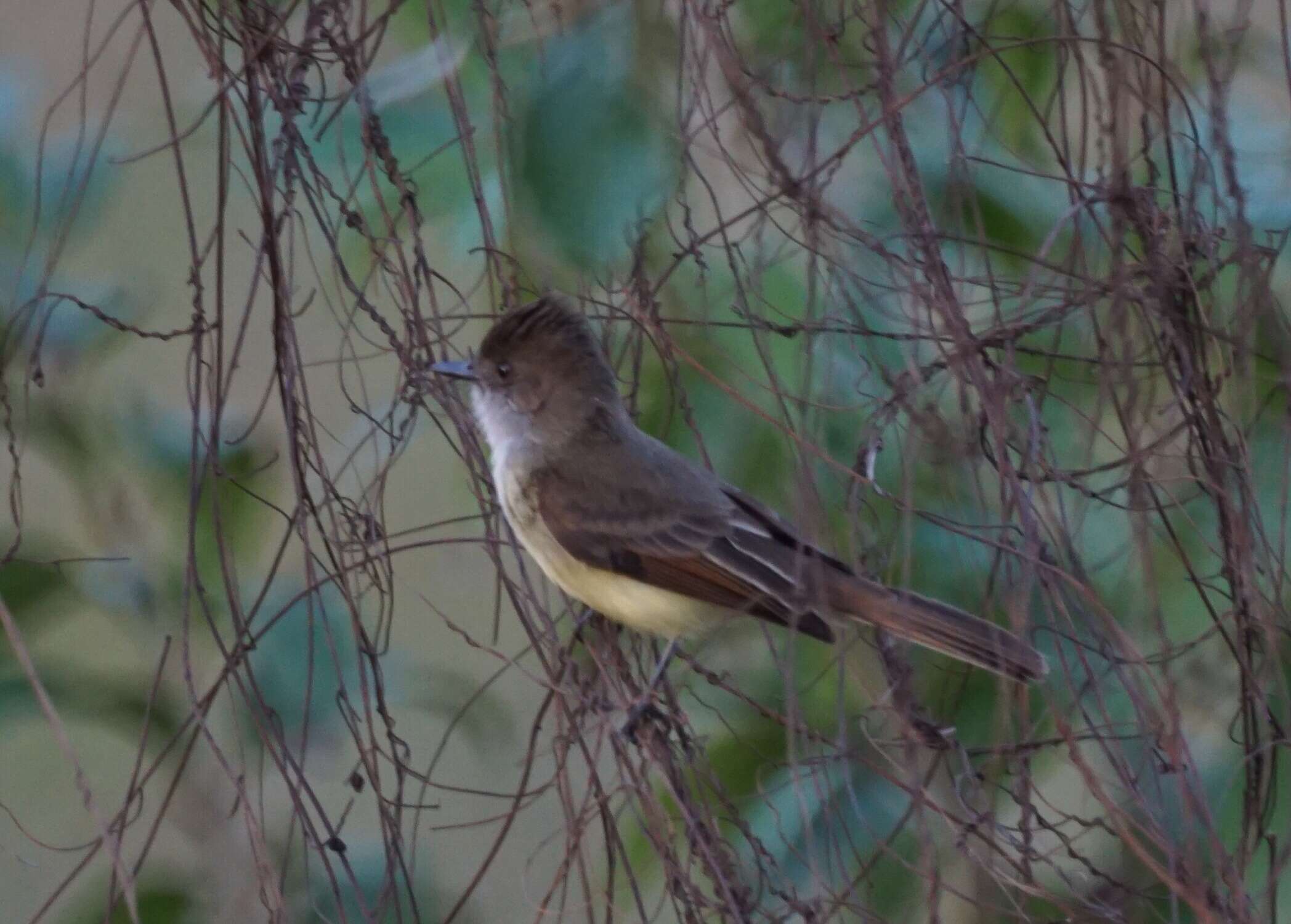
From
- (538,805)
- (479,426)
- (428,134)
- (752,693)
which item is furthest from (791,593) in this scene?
(538,805)

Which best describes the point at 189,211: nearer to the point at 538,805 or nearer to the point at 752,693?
the point at 752,693

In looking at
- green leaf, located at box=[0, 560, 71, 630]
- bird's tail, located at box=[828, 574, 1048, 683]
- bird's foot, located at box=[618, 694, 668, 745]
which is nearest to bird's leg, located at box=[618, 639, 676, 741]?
bird's foot, located at box=[618, 694, 668, 745]

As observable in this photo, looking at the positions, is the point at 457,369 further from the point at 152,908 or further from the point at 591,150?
the point at 152,908

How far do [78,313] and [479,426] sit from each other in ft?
2.60

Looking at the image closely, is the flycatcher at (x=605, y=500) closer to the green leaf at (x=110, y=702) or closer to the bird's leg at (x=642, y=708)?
the bird's leg at (x=642, y=708)

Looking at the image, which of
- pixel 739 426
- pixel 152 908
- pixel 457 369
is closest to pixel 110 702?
pixel 152 908

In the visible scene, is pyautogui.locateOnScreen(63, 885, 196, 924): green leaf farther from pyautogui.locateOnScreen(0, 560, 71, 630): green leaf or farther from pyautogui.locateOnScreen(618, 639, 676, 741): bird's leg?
pyautogui.locateOnScreen(618, 639, 676, 741): bird's leg

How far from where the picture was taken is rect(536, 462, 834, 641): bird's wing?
9.70 ft

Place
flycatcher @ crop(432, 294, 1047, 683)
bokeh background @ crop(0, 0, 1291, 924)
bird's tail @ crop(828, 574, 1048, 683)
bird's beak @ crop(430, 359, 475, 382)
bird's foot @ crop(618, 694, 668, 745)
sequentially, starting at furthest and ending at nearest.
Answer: flycatcher @ crop(432, 294, 1047, 683), bird's beak @ crop(430, 359, 475, 382), bird's tail @ crop(828, 574, 1048, 683), bird's foot @ crop(618, 694, 668, 745), bokeh background @ crop(0, 0, 1291, 924)

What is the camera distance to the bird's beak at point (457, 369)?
8.33ft

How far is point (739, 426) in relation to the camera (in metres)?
2.66

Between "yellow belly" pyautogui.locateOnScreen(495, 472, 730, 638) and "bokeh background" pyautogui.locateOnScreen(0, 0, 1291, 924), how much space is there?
0.05 m

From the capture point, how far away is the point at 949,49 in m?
2.36

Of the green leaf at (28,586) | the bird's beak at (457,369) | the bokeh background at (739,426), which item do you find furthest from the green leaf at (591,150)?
the green leaf at (28,586)
